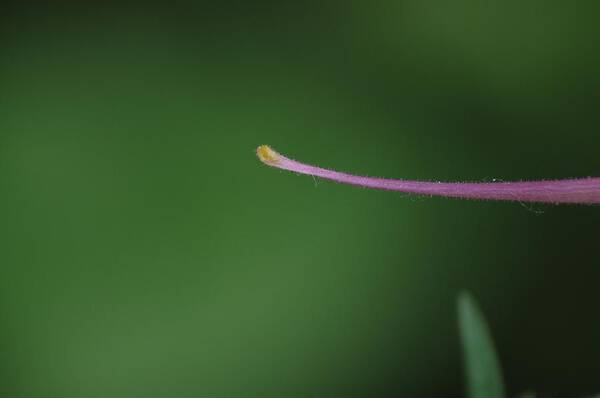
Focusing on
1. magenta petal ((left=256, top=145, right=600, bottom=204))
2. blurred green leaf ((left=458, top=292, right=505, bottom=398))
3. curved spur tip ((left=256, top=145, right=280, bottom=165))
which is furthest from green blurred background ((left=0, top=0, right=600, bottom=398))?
magenta petal ((left=256, top=145, right=600, bottom=204))

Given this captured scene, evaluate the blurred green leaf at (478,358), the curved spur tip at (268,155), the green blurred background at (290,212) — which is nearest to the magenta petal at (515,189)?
the curved spur tip at (268,155)

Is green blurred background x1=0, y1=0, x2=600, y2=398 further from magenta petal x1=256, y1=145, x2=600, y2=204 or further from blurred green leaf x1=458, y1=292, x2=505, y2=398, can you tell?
magenta petal x1=256, y1=145, x2=600, y2=204

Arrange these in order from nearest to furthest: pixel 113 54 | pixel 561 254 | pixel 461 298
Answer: pixel 461 298 → pixel 561 254 → pixel 113 54

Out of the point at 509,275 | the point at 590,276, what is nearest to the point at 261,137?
the point at 509,275

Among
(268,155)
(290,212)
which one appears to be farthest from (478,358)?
(290,212)

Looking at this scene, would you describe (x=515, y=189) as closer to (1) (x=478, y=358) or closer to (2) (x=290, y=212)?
(1) (x=478, y=358)

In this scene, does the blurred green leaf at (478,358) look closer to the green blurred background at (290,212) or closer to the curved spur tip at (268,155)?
the curved spur tip at (268,155)

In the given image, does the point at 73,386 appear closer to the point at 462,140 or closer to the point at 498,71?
the point at 462,140
